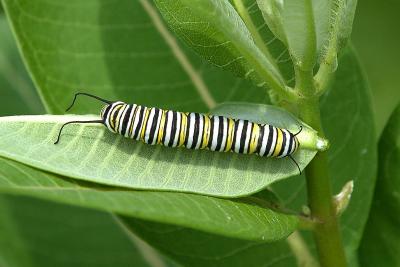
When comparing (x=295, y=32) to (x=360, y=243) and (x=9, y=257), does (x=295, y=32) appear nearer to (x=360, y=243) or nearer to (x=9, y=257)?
(x=360, y=243)

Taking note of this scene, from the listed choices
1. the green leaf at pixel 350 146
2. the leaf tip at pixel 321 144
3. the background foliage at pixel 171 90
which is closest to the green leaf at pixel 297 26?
the leaf tip at pixel 321 144

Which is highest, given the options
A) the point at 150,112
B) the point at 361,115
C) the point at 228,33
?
the point at 228,33

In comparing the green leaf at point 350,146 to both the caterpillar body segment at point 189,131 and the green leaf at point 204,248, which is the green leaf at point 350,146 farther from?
the caterpillar body segment at point 189,131

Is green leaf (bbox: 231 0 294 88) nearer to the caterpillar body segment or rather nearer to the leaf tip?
the caterpillar body segment

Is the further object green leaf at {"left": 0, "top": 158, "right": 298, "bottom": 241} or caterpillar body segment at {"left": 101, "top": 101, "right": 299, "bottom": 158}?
caterpillar body segment at {"left": 101, "top": 101, "right": 299, "bottom": 158}

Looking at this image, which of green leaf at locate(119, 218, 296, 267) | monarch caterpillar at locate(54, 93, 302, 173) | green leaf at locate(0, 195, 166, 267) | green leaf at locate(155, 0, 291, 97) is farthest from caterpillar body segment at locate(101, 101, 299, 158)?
green leaf at locate(0, 195, 166, 267)

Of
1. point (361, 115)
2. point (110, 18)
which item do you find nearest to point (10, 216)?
point (110, 18)
